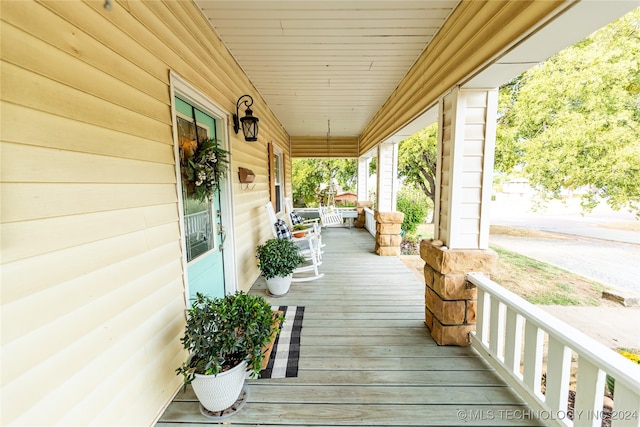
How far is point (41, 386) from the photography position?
2.78 ft

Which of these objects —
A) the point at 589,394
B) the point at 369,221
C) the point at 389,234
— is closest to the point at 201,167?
the point at 589,394

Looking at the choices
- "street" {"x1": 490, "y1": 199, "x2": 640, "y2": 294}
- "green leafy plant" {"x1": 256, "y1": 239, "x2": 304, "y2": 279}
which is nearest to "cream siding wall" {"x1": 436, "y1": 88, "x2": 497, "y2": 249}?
"green leafy plant" {"x1": 256, "y1": 239, "x2": 304, "y2": 279}

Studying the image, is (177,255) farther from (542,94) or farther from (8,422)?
(542,94)

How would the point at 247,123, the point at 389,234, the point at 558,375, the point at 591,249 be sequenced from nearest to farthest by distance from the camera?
the point at 558,375 → the point at 247,123 → the point at 389,234 → the point at 591,249

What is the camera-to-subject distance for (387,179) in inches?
193

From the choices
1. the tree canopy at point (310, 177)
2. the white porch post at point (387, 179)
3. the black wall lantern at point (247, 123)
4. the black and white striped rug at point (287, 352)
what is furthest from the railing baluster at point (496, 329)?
the tree canopy at point (310, 177)

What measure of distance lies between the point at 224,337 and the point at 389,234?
143 inches

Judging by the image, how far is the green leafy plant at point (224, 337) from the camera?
1387 millimetres

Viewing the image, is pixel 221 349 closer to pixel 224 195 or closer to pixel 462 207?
pixel 224 195

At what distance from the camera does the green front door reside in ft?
6.08

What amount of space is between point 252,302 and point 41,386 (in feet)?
3.00

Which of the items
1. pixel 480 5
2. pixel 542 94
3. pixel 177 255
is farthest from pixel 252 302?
pixel 542 94

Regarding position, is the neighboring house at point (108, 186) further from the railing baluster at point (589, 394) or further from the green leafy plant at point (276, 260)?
the railing baluster at point (589, 394)

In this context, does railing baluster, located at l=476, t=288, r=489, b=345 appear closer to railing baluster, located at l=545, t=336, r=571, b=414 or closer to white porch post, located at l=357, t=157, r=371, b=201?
railing baluster, located at l=545, t=336, r=571, b=414
